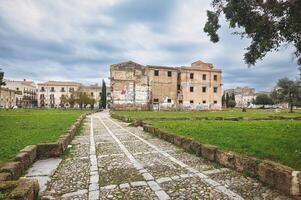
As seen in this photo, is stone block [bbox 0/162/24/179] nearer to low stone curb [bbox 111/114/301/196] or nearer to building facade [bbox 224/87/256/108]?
low stone curb [bbox 111/114/301/196]

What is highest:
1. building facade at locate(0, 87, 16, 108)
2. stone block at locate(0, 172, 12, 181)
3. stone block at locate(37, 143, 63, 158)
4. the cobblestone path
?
building facade at locate(0, 87, 16, 108)

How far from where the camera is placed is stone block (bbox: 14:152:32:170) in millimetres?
5620

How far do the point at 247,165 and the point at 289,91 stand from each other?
46.0m

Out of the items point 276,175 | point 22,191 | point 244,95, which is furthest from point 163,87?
→ point 244,95

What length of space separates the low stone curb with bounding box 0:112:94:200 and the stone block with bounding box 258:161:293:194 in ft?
14.3

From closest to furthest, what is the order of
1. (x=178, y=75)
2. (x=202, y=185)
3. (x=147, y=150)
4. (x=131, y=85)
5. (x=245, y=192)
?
(x=245, y=192) < (x=202, y=185) < (x=147, y=150) < (x=131, y=85) < (x=178, y=75)

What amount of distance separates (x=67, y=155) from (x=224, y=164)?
4991mm

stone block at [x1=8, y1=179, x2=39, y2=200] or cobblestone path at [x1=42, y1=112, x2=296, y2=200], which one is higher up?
stone block at [x1=8, y1=179, x2=39, y2=200]

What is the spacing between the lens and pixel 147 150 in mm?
8617

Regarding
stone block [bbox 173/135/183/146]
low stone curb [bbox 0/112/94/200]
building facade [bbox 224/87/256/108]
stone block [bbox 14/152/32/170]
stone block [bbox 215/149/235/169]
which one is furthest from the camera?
building facade [bbox 224/87/256/108]

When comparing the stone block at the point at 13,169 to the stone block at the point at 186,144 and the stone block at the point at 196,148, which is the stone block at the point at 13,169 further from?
the stone block at the point at 186,144

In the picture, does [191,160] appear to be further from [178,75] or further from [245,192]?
[178,75]

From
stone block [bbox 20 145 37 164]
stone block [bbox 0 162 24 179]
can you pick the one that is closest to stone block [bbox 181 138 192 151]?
stone block [bbox 20 145 37 164]

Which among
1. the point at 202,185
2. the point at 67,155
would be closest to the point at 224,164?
the point at 202,185
